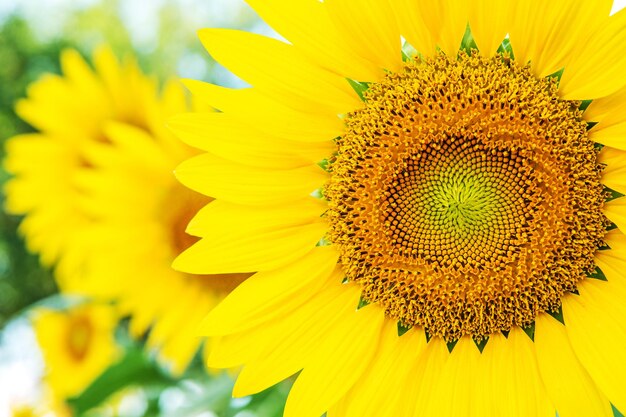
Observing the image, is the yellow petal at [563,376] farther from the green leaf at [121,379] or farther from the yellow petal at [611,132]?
the green leaf at [121,379]

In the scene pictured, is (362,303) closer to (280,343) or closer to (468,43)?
(280,343)

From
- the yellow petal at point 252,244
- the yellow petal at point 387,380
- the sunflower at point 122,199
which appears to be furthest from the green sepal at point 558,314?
the sunflower at point 122,199

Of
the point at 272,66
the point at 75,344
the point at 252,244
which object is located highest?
the point at 272,66

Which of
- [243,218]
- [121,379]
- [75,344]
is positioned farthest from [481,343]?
[75,344]

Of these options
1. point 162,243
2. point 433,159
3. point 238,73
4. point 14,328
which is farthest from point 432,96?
point 14,328

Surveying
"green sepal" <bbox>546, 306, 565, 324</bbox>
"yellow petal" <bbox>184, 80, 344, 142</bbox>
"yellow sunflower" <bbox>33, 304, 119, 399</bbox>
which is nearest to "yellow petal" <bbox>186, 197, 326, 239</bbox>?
"yellow petal" <bbox>184, 80, 344, 142</bbox>

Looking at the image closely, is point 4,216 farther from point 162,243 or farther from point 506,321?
point 506,321
